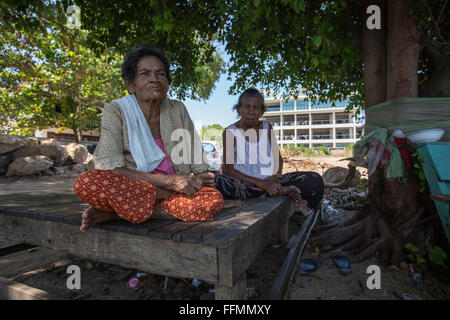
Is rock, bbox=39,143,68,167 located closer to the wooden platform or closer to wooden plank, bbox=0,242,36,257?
wooden plank, bbox=0,242,36,257

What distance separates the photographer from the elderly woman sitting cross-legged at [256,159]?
3.04 metres

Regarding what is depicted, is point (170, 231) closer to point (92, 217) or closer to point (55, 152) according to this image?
point (92, 217)

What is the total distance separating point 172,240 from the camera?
4.91 feet

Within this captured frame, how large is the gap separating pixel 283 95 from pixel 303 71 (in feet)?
7.09

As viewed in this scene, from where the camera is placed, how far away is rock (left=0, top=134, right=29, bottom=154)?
28.9 feet

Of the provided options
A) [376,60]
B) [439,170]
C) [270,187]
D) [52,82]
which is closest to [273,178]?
[270,187]

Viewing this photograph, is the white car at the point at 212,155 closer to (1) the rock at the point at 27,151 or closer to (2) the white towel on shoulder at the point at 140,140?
(1) the rock at the point at 27,151

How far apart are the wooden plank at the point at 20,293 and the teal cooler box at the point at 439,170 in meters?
3.16

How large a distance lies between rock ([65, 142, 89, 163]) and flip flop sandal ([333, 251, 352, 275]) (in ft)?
37.8

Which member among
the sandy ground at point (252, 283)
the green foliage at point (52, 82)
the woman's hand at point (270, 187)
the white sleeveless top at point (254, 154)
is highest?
the green foliage at point (52, 82)

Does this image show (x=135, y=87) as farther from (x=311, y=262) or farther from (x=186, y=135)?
(x=311, y=262)

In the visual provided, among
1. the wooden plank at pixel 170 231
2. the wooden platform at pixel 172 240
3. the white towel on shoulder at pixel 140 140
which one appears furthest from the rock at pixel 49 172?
the wooden plank at pixel 170 231
